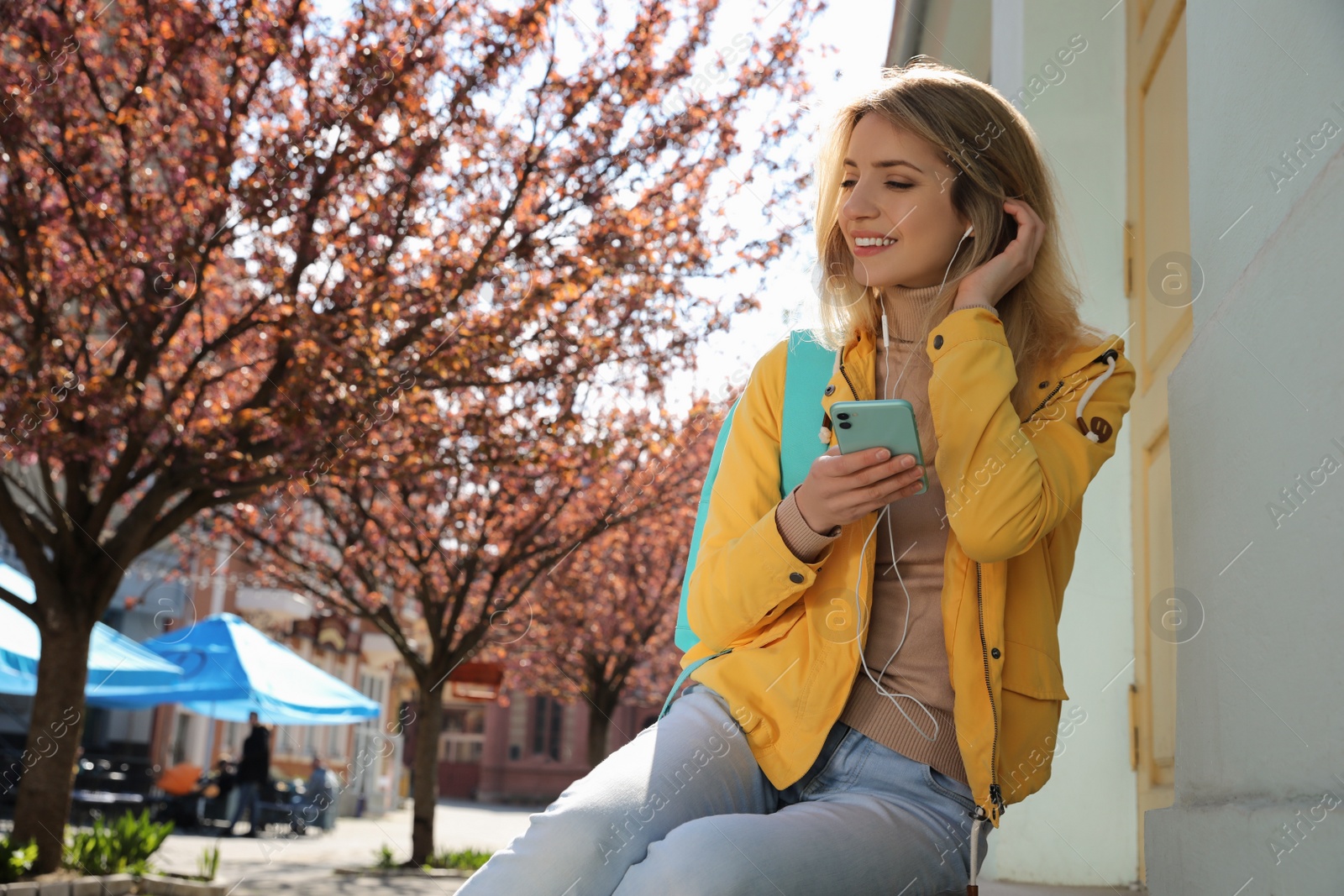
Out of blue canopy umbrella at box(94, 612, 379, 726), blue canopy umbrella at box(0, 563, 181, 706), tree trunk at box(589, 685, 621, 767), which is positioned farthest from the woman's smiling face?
tree trunk at box(589, 685, 621, 767)

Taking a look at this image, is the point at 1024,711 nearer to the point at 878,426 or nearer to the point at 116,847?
the point at 878,426

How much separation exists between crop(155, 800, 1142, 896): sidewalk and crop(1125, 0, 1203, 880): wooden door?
0.53 metres

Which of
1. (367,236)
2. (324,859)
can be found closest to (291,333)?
(367,236)

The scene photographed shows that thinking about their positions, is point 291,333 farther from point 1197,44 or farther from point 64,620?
point 1197,44

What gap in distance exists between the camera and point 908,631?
6.32ft

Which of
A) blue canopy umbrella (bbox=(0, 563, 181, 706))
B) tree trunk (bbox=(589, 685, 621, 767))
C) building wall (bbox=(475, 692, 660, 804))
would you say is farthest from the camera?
building wall (bbox=(475, 692, 660, 804))

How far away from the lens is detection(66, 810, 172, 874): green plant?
7777mm

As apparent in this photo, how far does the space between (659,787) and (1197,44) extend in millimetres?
1621

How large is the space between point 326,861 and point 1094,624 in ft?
40.7

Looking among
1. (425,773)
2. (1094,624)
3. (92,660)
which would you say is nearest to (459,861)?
(425,773)

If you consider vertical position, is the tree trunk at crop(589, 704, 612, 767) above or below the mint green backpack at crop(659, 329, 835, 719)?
below

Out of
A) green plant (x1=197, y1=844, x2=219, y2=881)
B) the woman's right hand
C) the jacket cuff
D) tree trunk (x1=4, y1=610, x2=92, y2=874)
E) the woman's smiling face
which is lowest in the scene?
green plant (x1=197, y1=844, x2=219, y2=881)

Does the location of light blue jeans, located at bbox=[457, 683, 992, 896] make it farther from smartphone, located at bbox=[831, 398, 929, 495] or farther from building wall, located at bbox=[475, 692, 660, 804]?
building wall, located at bbox=[475, 692, 660, 804]

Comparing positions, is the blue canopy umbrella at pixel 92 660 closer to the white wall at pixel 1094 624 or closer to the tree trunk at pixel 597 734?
the white wall at pixel 1094 624
